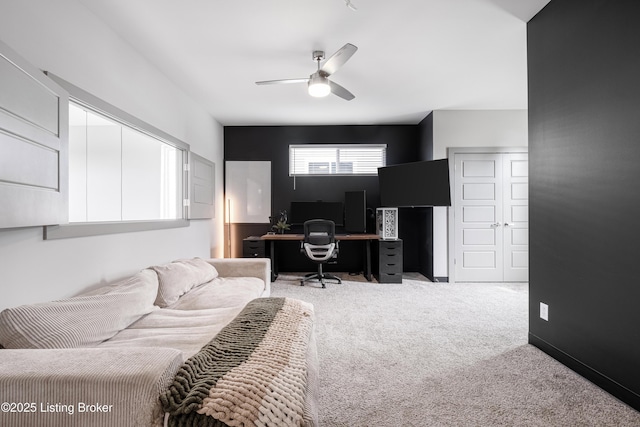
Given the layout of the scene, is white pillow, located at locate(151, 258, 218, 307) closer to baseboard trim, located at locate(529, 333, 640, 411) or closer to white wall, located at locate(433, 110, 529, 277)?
baseboard trim, located at locate(529, 333, 640, 411)

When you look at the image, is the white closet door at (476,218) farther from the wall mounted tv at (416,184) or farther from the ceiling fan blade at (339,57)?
the ceiling fan blade at (339,57)

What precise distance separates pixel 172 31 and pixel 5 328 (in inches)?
94.0

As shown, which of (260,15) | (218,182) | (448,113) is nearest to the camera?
(260,15)

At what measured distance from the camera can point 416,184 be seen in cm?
473

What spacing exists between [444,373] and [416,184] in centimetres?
312

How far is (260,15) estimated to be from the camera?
93.9 inches

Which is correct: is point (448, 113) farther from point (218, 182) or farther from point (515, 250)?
point (218, 182)

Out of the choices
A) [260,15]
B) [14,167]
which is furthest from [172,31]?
[14,167]

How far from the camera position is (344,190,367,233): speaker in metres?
5.28

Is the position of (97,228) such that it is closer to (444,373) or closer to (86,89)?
(86,89)

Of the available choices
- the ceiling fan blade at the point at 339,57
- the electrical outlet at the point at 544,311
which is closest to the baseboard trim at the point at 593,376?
the electrical outlet at the point at 544,311

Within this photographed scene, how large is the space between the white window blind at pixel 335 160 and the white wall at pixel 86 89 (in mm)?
2301

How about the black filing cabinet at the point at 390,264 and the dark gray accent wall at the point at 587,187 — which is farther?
the black filing cabinet at the point at 390,264

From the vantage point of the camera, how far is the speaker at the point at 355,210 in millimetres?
5277
